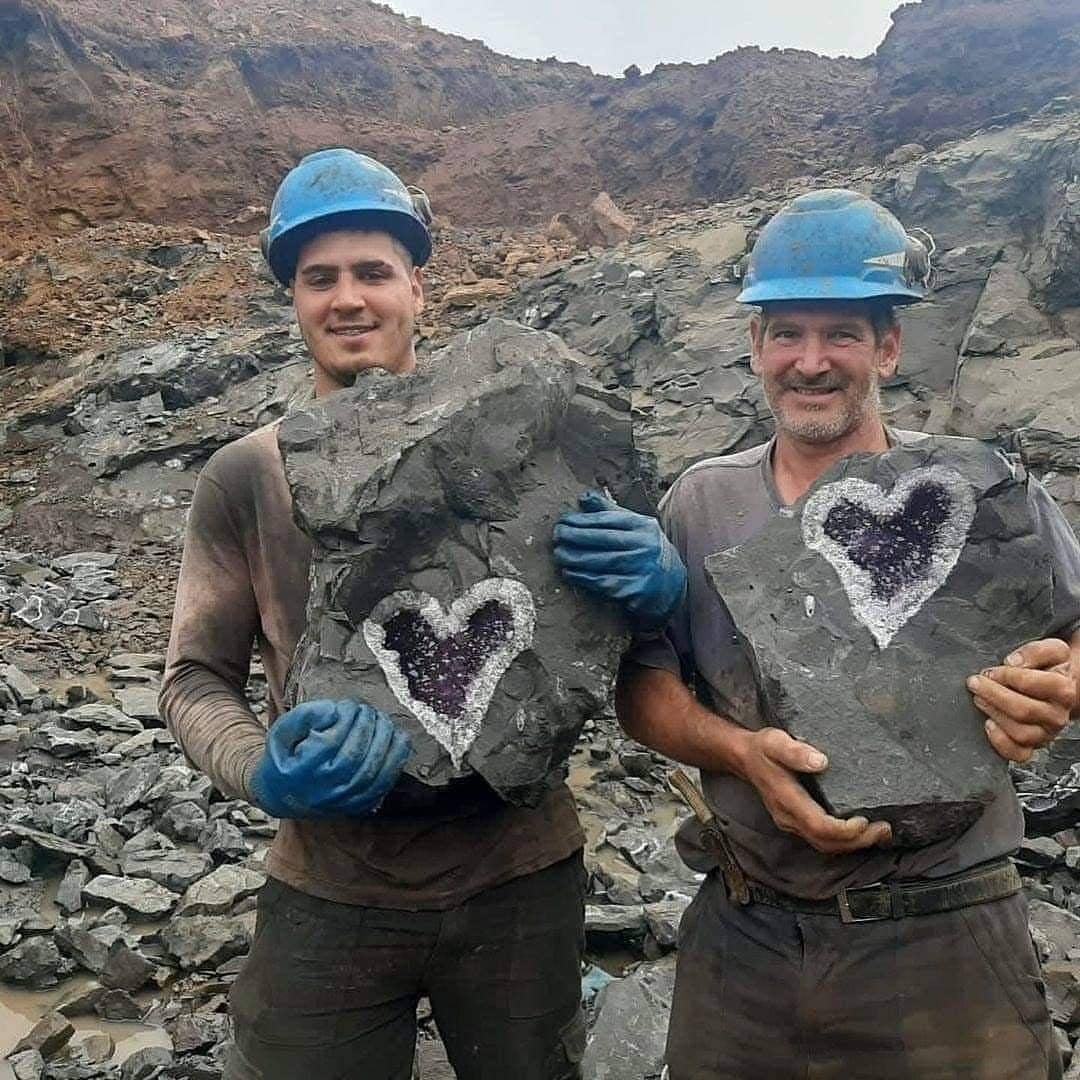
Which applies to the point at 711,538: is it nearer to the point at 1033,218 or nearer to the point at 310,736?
the point at 310,736

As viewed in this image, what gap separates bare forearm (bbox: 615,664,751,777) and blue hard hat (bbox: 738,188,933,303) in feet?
2.79

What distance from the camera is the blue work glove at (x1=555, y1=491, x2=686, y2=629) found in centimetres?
210

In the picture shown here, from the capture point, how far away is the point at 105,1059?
11.5 feet

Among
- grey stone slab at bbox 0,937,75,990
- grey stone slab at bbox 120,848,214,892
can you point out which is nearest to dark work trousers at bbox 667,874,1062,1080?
grey stone slab at bbox 0,937,75,990

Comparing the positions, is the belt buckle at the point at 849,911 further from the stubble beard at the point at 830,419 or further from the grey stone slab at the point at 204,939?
the grey stone slab at the point at 204,939

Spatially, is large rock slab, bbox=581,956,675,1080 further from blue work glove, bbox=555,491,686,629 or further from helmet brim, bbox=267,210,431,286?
helmet brim, bbox=267,210,431,286

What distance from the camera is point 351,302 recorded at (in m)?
2.26

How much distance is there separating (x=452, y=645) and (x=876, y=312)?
1.14m

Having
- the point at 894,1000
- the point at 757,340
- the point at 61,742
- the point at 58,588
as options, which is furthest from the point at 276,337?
the point at 894,1000

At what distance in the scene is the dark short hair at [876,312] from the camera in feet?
7.50

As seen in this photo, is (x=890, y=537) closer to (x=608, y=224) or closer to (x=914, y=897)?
(x=914, y=897)

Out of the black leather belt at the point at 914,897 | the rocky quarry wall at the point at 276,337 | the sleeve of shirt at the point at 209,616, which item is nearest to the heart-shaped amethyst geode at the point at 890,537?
the black leather belt at the point at 914,897

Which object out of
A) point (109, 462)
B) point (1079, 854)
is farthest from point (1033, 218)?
point (109, 462)

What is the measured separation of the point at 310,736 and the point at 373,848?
0.37m
